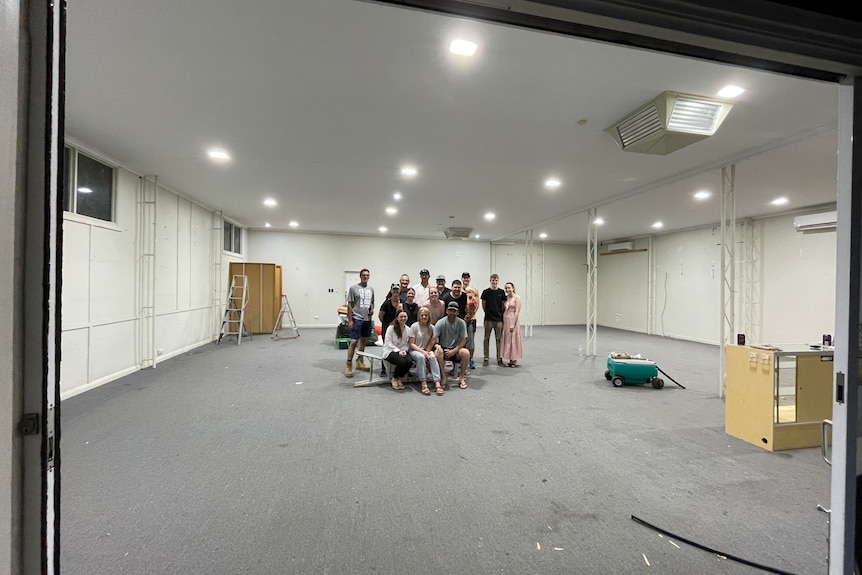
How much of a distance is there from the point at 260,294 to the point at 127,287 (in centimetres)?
429

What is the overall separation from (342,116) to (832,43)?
3.32m

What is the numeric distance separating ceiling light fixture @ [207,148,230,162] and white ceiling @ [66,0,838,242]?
11 cm

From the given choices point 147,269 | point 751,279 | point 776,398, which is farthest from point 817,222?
point 147,269

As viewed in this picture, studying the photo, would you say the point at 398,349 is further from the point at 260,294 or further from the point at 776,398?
the point at 260,294

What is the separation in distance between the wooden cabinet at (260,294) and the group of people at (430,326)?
196 inches

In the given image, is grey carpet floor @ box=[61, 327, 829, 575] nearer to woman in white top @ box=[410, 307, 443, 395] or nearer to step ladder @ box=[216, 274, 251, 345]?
woman in white top @ box=[410, 307, 443, 395]

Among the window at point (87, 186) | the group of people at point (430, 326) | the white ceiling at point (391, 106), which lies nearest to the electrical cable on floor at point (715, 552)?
the group of people at point (430, 326)

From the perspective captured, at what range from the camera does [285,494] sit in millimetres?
2307

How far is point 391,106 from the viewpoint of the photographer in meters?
3.28

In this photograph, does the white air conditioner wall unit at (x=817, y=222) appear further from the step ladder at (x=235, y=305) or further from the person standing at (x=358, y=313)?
the step ladder at (x=235, y=305)

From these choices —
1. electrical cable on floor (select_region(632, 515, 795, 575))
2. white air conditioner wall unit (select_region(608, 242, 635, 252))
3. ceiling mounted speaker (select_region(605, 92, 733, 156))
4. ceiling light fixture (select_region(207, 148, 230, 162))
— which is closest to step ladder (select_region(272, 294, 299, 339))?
ceiling light fixture (select_region(207, 148, 230, 162))

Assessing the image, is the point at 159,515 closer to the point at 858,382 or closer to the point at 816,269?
the point at 858,382

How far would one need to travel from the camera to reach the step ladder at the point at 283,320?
9.42 m

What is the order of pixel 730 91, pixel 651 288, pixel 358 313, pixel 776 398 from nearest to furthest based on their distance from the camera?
pixel 730 91
pixel 776 398
pixel 358 313
pixel 651 288
